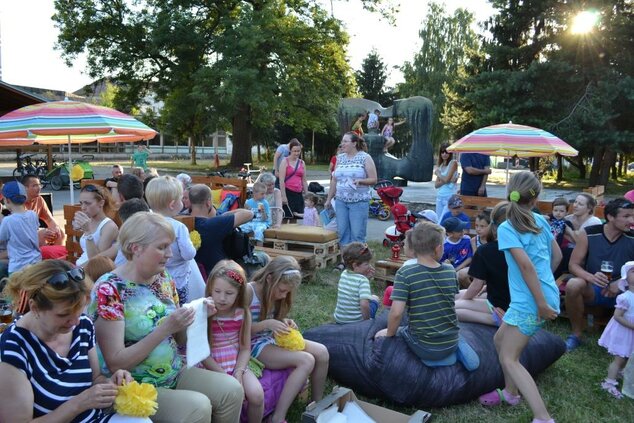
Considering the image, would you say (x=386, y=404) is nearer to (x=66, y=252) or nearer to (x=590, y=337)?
(x=590, y=337)

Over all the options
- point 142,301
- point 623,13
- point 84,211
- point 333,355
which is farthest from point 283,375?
point 623,13

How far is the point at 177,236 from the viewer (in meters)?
3.56

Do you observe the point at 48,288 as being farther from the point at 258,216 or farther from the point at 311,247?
the point at 311,247

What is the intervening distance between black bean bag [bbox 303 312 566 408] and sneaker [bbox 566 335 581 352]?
0.75m

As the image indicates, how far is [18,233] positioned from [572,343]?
5.30 meters

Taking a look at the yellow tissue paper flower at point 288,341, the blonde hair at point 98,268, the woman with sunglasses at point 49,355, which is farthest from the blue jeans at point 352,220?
the woman with sunglasses at point 49,355

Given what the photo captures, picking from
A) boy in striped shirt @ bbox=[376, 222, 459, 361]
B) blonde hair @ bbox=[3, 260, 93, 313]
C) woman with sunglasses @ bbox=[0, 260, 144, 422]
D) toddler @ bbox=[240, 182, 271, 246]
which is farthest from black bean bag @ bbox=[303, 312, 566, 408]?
toddler @ bbox=[240, 182, 271, 246]

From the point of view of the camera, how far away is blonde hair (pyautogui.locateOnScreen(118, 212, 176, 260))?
2.58 meters

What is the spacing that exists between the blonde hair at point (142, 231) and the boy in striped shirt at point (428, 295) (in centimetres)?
159

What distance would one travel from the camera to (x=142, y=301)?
2.64 metres

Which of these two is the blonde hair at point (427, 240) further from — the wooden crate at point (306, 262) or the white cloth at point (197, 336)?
the wooden crate at point (306, 262)

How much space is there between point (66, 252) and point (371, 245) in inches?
211

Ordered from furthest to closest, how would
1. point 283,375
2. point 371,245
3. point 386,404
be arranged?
1. point 371,245
2. point 386,404
3. point 283,375

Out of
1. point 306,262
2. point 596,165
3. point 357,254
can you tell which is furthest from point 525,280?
point 596,165
